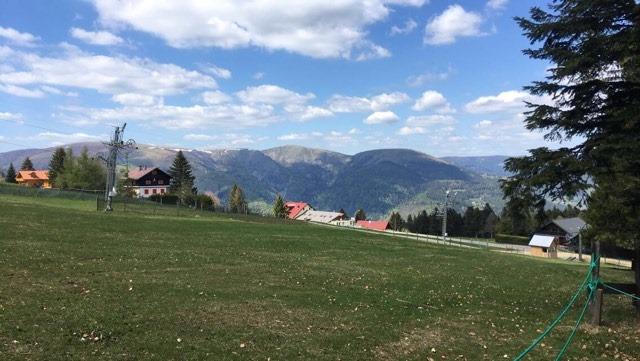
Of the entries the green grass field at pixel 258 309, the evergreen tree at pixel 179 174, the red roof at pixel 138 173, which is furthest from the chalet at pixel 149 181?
the green grass field at pixel 258 309

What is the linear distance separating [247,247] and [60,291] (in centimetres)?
1435

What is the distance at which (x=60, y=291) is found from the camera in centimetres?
1279

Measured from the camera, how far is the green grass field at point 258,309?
389 inches

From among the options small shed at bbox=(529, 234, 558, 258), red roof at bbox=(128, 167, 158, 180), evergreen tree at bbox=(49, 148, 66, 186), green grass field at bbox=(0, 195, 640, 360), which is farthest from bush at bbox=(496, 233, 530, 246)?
red roof at bbox=(128, 167, 158, 180)

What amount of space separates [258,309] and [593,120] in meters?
12.5

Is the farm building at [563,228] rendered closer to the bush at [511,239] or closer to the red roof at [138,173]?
the bush at [511,239]

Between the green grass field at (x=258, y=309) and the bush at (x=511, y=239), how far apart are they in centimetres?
10004

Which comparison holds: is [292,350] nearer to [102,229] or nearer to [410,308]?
[410,308]

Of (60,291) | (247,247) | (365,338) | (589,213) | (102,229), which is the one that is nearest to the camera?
(365,338)

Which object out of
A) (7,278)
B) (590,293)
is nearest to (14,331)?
(7,278)

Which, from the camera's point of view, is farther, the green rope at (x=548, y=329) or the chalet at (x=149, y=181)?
the chalet at (x=149, y=181)

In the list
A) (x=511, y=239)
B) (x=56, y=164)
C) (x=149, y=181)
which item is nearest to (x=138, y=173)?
(x=149, y=181)

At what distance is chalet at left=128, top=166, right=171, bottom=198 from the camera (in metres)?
169

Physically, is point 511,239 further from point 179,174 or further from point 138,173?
point 138,173
